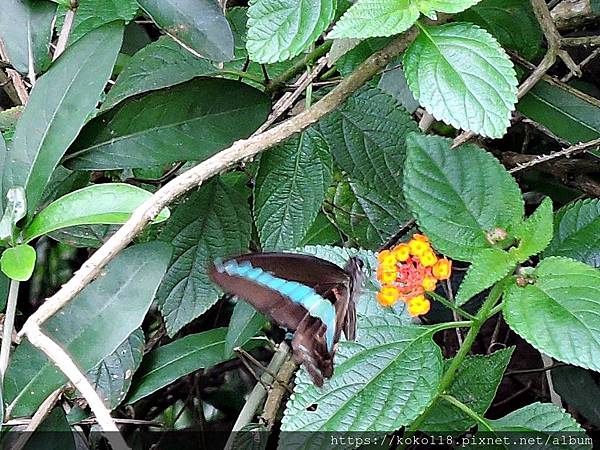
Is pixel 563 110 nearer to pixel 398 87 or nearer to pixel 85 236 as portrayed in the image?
pixel 398 87

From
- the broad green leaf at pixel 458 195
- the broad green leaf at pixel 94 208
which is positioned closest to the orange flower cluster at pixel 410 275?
the broad green leaf at pixel 458 195

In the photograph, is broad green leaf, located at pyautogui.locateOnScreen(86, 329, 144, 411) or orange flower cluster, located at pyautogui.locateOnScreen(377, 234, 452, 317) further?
broad green leaf, located at pyautogui.locateOnScreen(86, 329, 144, 411)

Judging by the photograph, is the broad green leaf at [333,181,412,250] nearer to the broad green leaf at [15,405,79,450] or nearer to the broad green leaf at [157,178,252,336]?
the broad green leaf at [157,178,252,336]

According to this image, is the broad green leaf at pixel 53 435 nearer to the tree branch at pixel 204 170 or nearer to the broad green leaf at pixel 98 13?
the tree branch at pixel 204 170

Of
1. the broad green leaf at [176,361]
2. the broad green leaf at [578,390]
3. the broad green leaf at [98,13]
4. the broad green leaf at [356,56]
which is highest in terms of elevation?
the broad green leaf at [98,13]

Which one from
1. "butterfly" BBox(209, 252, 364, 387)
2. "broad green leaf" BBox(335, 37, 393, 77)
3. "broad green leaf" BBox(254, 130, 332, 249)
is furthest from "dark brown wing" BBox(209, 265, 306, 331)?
"broad green leaf" BBox(335, 37, 393, 77)

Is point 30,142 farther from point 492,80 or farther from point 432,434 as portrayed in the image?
point 432,434

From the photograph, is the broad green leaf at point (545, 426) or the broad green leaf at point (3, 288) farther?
the broad green leaf at point (3, 288)
